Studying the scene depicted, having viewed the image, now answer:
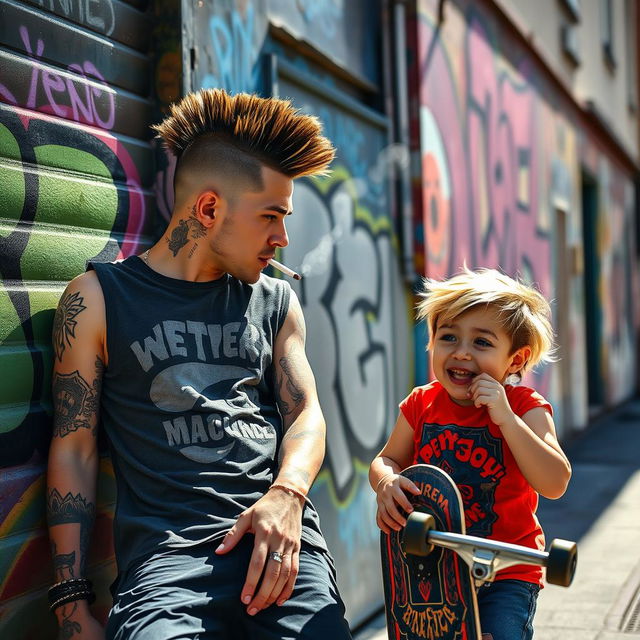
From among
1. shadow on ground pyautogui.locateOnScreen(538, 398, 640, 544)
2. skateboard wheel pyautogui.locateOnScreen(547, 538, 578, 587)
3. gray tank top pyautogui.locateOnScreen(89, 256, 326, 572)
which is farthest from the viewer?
shadow on ground pyautogui.locateOnScreen(538, 398, 640, 544)

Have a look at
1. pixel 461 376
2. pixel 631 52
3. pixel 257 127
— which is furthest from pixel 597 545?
pixel 631 52

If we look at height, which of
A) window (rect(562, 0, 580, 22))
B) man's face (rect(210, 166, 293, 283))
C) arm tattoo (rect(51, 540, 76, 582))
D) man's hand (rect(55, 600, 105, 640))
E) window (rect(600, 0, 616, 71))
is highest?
window (rect(600, 0, 616, 71))

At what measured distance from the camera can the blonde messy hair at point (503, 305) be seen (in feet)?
8.93

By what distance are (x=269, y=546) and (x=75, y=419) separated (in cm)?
63

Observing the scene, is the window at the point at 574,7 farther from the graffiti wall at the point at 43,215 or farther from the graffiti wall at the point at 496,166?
the graffiti wall at the point at 43,215

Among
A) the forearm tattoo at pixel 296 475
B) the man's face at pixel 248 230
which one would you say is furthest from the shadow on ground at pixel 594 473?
the man's face at pixel 248 230

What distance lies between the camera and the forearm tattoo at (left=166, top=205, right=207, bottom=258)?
2.72 metres

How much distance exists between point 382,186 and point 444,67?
4.64 ft

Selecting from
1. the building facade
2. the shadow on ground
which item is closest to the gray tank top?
the building facade

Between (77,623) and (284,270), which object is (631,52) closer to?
(284,270)

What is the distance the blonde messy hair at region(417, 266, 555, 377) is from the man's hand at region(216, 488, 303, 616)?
751mm

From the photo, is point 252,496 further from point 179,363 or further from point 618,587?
point 618,587

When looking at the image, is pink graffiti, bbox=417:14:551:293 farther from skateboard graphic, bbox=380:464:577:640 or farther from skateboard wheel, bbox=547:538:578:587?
skateboard wheel, bbox=547:538:578:587

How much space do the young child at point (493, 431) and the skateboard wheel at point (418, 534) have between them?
1.13ft
